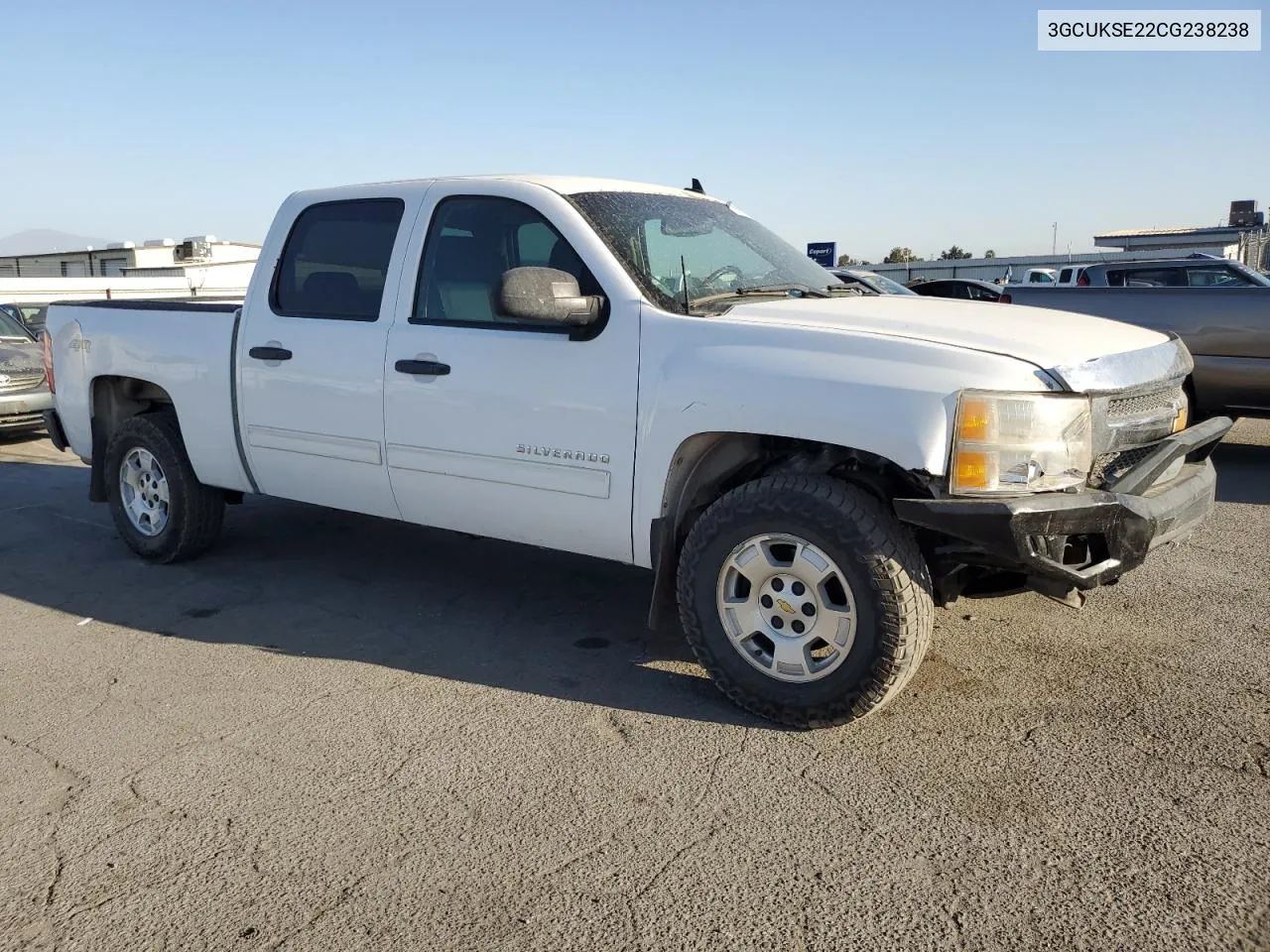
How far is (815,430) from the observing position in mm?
3506

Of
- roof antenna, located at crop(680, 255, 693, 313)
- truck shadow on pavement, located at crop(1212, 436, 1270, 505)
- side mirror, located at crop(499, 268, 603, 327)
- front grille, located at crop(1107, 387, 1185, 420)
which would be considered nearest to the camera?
front grille, located at crop(1107, 387, 1185, 420)

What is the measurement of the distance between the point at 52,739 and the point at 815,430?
292 cm

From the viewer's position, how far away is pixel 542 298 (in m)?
3.85

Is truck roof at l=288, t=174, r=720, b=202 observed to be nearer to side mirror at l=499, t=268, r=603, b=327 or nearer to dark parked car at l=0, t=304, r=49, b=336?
side mirror at l=499, t=268, r=603, b=327

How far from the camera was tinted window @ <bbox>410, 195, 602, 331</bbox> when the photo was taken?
4.32 meters

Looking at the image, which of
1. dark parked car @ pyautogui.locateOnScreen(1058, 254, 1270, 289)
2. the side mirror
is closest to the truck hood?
the side mirror

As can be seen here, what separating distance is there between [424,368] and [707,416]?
1389 millimetres

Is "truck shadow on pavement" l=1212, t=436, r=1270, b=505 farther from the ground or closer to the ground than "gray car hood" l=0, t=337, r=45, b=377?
closer to the ground

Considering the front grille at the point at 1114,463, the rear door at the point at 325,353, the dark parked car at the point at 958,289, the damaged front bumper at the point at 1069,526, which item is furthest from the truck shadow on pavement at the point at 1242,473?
the dark parked car at the point at 958,289

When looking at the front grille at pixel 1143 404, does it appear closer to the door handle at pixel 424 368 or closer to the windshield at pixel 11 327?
the door handle at pixel 424 368

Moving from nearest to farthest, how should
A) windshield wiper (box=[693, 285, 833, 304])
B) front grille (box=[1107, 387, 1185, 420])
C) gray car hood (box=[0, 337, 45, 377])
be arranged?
front grille (box=[1107, 387, 1185, 420]) < windshield wiper (box=[693, 285, 833, 304]) < gray car hood (box=[0, 337, 45, 377])

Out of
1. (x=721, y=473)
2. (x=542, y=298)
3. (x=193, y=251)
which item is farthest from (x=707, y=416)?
(x=193, y=251)

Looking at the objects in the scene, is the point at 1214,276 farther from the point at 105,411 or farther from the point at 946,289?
the point at 105,411

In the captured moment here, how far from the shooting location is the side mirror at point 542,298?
152 inches
